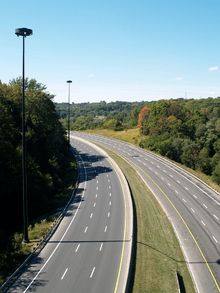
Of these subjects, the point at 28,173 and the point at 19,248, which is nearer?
the point at 19,248

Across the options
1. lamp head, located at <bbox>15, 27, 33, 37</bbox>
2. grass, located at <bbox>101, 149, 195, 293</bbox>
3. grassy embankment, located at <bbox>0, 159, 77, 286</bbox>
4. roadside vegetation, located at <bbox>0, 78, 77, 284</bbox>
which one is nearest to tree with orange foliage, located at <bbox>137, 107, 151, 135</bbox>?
roadside vegetation, located at <bbox>0, 78, 77, 284</bbox>

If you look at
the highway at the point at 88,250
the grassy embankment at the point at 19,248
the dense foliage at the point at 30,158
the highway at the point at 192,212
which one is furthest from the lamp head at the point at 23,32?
the highway at the point at 192,212

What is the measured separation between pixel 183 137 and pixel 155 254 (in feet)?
204

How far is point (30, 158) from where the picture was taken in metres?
31.1

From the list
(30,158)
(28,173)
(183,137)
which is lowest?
(28,173)

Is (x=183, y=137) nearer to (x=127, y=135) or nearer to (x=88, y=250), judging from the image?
(x=127, y=135)

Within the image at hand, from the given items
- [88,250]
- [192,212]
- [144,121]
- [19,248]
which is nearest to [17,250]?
[19,248]

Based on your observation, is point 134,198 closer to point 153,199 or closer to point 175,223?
point 153,199

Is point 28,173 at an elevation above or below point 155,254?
above

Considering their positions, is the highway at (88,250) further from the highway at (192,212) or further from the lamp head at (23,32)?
the lamp head at (23,32)

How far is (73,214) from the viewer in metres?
27.0

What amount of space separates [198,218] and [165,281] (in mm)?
14073

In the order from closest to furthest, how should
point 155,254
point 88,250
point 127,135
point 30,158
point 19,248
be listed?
point 19,248 < point 88,250 < point 155,254 < point 30,158 < point 127,135

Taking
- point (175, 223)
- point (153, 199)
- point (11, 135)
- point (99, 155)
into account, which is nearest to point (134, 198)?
point (153, 199)
